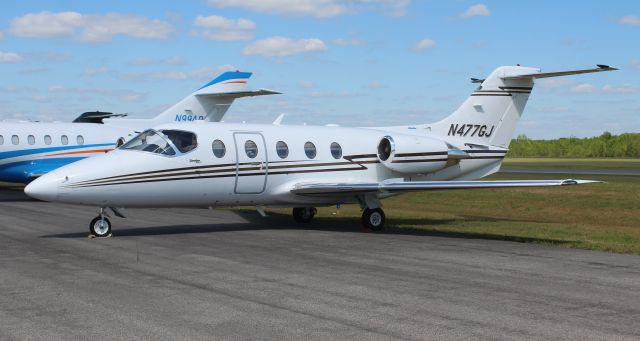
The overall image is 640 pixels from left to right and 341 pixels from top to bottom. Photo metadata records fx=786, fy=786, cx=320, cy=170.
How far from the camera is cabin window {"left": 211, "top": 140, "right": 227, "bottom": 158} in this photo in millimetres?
17203

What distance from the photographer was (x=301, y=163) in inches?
735

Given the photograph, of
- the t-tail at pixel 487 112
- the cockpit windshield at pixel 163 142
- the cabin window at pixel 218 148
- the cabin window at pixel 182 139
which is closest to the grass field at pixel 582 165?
the t-tail at pixel 487 112

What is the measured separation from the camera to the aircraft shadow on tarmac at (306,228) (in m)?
16.9

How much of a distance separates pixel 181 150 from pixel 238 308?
338 inches

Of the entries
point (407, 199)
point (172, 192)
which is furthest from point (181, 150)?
point (407, 199)

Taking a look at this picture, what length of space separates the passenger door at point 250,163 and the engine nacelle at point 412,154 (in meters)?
3.39

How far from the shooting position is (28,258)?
12484 mm

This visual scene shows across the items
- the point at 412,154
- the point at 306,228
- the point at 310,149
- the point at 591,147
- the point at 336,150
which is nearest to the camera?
the point at 306,228

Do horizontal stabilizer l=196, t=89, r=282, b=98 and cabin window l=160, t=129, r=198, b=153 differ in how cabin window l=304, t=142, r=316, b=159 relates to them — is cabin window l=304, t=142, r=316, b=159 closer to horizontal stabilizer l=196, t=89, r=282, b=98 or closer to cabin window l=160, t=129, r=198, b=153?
cabin window l=160, t=129, r=198, b=153

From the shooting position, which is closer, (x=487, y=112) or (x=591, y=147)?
(x=487, y=112)

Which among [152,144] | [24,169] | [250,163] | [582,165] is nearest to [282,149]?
[250,163]

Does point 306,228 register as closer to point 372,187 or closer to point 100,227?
point 372,187

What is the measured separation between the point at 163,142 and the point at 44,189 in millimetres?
2731

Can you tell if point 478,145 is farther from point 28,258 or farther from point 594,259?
point 28,258
